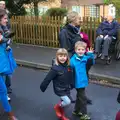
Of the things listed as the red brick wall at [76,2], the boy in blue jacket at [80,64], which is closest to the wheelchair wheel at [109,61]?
the boy in blue jacket at [80,64]

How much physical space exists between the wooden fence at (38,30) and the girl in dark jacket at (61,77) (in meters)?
5.60

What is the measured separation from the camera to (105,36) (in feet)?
28.7

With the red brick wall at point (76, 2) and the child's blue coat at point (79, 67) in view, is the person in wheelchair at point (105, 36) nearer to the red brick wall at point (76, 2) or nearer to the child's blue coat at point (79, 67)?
the child's blue coat at point (79, 67)

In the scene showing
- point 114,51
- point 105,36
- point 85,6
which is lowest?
point 114,51

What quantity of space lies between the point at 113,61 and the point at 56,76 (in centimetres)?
437

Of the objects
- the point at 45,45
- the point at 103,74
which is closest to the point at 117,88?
the point at 103,74

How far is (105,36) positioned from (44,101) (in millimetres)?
3458

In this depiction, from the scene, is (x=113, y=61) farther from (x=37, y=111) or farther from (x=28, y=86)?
(x=37, y=111)

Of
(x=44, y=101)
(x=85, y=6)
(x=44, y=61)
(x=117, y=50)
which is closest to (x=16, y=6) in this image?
(x=44, y=61)

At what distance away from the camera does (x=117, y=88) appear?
22.2ft

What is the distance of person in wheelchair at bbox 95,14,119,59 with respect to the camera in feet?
28.2

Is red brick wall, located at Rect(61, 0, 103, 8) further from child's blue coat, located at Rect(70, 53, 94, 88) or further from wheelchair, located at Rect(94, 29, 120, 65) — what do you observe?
child's blue coat, located at Rect(70, 53, 94, 88)

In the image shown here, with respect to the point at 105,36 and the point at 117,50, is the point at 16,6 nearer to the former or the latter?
the point at 105,36

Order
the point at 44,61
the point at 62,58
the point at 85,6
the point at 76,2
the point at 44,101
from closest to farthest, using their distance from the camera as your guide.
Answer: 1. the point at 62,58
2. the point at 44,101
3. the point at 44,61
4. the point at 85,6
5. the point at 76,2
